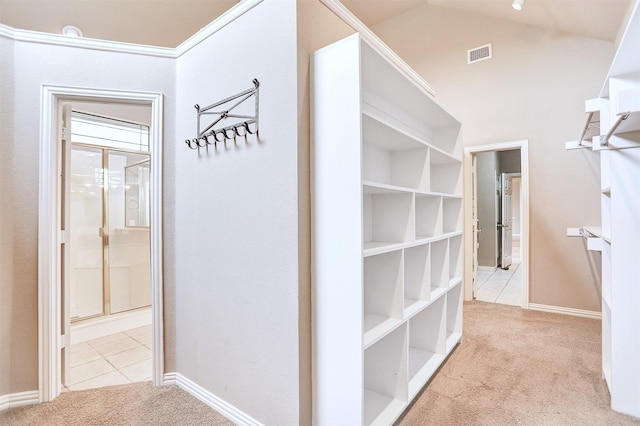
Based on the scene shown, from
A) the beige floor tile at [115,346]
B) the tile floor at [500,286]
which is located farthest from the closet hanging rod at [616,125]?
the beige floor tile at [115,346]

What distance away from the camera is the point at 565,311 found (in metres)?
3.47

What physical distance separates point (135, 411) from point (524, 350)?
9.55 ft

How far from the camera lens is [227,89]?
1.81 meters

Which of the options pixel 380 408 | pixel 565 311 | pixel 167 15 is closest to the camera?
pixel 380 408

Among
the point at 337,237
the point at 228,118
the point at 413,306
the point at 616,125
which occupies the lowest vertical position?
the point at 413,306

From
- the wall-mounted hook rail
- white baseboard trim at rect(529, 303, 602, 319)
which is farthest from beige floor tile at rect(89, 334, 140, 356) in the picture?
white baseboard trim at rect(529, 303, 602, 319)

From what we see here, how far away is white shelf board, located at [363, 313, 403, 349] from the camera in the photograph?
1462mm

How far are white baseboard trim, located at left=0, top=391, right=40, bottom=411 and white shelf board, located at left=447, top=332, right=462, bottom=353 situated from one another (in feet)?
9.30

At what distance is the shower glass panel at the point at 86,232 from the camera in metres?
3.40

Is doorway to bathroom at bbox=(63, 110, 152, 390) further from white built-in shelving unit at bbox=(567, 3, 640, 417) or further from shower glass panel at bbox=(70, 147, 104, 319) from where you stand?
white built-in shelving unit at bbox=(567, 3, 640, 417)

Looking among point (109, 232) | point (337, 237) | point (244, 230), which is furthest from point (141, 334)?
point (337, 237)

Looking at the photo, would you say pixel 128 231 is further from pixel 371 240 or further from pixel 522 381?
pixel 522 381

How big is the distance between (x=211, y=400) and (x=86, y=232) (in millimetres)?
2684

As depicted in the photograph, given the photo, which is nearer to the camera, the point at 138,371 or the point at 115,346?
the point at 138,371
